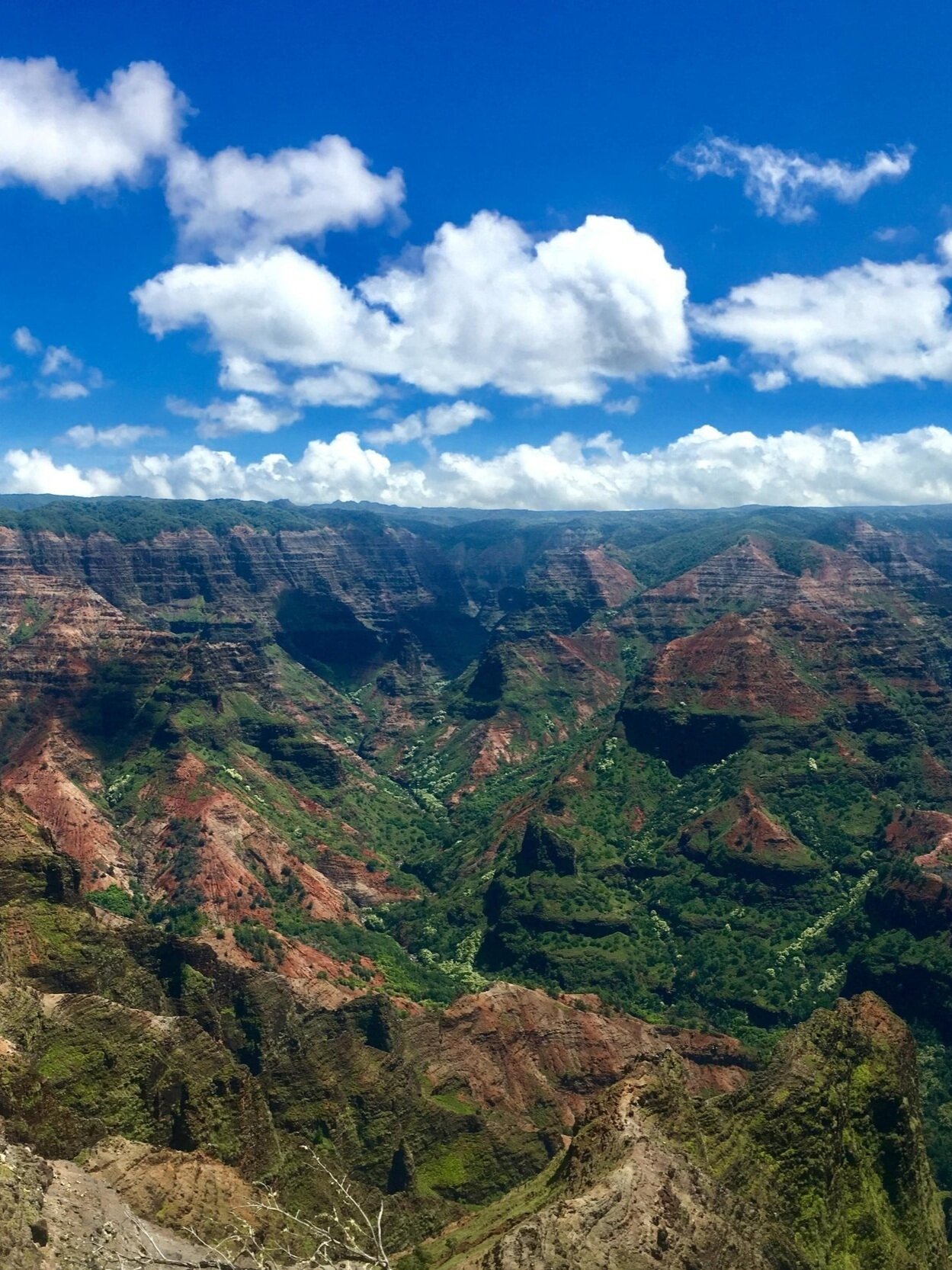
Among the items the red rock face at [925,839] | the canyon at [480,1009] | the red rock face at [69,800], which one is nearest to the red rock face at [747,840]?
the canyon at [480,1009]

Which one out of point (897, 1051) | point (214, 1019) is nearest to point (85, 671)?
point (214, 1019)

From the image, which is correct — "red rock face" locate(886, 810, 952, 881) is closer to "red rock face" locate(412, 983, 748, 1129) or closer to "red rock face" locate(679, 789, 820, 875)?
"red rock face" locate(679, 789, 820, 875)

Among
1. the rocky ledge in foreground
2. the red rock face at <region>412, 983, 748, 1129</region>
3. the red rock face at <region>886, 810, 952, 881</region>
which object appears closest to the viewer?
the rocky ledge in foreground

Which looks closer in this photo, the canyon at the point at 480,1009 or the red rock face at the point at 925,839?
the canyon at the point at 480,1009

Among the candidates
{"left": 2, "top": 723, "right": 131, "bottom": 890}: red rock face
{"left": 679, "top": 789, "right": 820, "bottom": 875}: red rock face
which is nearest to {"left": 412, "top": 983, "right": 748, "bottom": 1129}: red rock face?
{"left": 679, "top": 789, "right": 820, "bottom": 875}: red rock face

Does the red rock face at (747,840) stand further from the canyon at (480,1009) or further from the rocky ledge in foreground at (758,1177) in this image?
the rocky ledge in foreground at (758,1177)

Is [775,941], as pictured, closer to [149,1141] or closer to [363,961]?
[363,961]

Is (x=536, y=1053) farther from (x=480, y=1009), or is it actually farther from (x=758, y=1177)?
(x=758, y=1177)

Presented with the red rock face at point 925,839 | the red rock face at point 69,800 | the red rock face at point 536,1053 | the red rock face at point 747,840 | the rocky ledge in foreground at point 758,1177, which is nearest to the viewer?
the rocky ledge in foreground at point 758,1177

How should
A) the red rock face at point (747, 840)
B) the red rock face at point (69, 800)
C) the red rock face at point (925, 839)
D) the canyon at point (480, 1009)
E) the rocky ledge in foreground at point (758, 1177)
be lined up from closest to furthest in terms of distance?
1. the rocky ledge in foreground at point (758, 1177)
2. the canyon at point (480, 1009)
3. the red rock face at point (69, 800)
4. the red rock face at point (925, 839)
5. the red rock face at point (747, 840)
